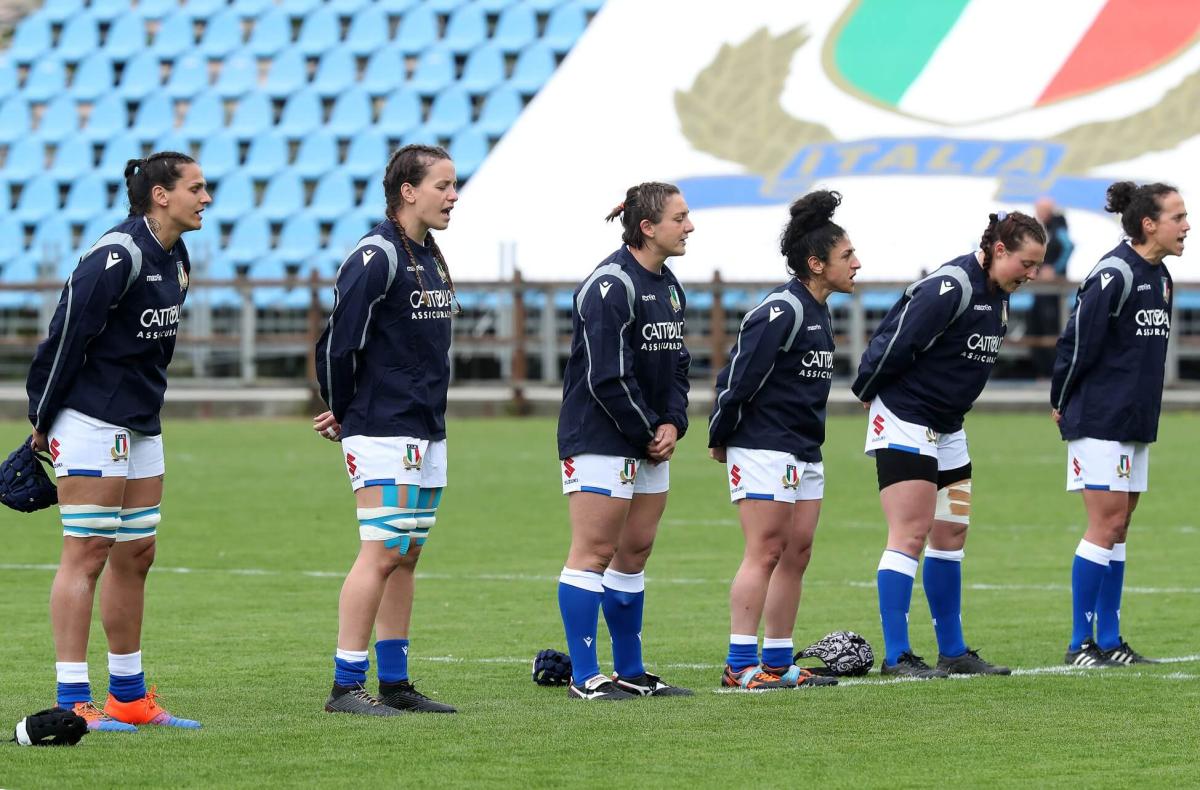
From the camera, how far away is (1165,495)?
16906mm

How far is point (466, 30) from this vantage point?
1807 inches

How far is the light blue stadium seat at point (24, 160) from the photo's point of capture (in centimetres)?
4706

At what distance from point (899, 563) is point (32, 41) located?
44945mm

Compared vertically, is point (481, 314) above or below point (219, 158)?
below

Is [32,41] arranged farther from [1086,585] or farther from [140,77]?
[1086,585]

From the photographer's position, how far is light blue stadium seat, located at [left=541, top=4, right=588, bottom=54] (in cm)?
4519

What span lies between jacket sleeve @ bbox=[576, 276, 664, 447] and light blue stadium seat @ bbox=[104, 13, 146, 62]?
43033mm

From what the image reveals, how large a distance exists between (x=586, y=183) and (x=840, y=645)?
29121 mm

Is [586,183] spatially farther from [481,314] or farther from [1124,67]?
[1124,67]

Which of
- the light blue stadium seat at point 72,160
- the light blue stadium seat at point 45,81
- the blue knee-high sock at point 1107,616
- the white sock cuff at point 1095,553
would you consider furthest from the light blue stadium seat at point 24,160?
the blue knee-high sock at point 1107,616

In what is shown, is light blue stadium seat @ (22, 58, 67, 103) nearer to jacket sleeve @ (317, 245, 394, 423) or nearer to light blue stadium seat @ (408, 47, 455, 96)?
light blue stadium seat @ (408, 47, 455, 96)

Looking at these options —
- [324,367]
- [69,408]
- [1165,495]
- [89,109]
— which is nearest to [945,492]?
[324,367]

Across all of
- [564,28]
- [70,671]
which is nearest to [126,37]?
[564,28]

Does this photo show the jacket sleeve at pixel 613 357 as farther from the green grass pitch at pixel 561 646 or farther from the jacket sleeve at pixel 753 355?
the green grass pitch at pixel 561 646
